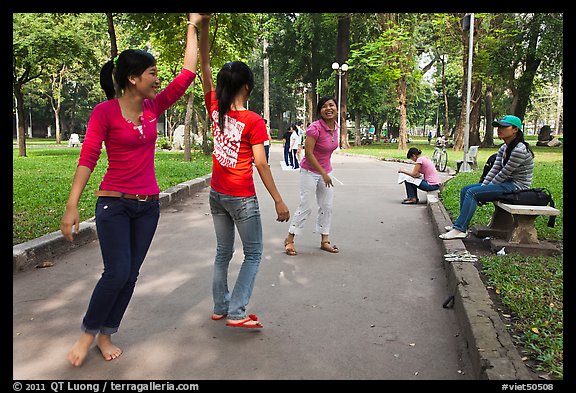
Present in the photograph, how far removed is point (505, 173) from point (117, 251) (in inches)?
184

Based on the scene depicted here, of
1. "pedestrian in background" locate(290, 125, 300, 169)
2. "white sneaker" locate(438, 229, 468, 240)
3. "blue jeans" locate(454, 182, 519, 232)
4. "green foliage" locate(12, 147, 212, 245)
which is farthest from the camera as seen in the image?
"pedestrian in background" locate(290, 125, 300, 169)

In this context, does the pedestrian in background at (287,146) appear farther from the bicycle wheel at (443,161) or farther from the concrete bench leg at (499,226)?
the concrete bench leg at (499,226)

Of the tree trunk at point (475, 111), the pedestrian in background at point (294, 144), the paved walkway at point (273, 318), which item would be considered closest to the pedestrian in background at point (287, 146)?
the pedestrian in background at point (294, 144)

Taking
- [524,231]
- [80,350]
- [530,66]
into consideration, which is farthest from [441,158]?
[530,66]

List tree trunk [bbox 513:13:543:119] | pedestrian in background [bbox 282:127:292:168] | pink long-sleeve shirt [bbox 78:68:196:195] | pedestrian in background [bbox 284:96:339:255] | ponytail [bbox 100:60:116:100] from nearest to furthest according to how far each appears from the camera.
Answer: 1. pink long-sleeve shirt [bbox 78:68:196:195]
2. ponytail [bbox 100:60:116:100]
3. pedestrian in background [bbox 284:96:339:255]
4. pedestrian in background [bbox 282:127:292:168]
5. tree trunk [bbox 513:13:543:119]

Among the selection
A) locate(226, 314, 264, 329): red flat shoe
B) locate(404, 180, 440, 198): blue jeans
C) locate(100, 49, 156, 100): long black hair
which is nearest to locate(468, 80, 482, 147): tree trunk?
locate(404, 180, 440, 198): blue jeans

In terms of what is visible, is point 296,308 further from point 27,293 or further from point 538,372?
point 27,293

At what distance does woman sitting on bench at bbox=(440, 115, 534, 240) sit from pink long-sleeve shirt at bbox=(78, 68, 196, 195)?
412 centimetres

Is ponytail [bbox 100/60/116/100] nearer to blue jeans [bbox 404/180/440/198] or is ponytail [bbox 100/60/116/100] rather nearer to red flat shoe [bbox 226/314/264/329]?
red flat shoe [bbox 226/314/264/329]

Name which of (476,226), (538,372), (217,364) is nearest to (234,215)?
(217,364)

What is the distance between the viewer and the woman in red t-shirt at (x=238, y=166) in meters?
3.53

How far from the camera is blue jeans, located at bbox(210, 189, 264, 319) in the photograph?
3.58 metres
